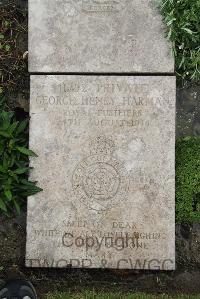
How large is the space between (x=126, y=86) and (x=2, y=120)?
4.31 ft

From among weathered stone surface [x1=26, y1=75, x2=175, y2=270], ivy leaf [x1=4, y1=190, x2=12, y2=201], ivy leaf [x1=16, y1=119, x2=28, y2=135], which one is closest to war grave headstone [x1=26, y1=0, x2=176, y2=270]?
weathered stone surface [x1=26, y1=75, x2=175, y2=270]

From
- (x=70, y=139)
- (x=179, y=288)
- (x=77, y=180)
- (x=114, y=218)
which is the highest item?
(x=70, y=139)

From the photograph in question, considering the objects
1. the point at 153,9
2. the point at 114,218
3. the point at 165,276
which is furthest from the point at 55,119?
the point at 165,276

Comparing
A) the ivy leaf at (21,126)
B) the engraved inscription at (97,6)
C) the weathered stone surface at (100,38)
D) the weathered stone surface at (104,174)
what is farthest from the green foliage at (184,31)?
the ivy leaf at (21,126)

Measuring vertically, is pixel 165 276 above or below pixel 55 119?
below

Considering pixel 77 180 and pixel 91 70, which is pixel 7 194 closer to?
pixel 77 180

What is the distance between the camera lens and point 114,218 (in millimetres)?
5207

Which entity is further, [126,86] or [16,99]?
[16,99]

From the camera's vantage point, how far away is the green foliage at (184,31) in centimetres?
520

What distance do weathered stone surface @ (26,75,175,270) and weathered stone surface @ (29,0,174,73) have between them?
164 mm

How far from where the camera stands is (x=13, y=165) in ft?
17.4

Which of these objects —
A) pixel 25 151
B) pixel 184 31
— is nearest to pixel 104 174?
pixel 25 151

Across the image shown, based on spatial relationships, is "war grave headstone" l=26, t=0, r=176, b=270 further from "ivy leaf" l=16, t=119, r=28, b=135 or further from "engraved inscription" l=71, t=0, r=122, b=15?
"ivy leaf" l=16, t=119, r=28, b=135

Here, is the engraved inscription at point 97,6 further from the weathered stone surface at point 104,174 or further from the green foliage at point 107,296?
the green foliage at point 107,296
